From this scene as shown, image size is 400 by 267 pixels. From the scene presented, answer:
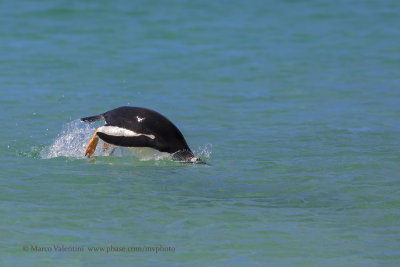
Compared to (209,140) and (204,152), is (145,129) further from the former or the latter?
(209,140)

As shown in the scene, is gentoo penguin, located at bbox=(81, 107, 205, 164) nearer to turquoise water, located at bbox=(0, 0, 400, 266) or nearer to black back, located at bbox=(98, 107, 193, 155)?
black back, located at bbox=(98, 107, 193, 155)

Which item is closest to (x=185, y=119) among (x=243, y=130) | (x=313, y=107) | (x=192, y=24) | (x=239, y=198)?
(x=243, y=130)

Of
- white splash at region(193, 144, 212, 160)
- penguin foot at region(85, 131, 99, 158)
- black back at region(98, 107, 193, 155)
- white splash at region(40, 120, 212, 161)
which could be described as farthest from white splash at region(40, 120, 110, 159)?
white splash at region(193, 144, 212, 160)

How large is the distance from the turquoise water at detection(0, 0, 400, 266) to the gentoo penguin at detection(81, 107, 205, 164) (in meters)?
0.21

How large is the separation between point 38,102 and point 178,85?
2.73 m

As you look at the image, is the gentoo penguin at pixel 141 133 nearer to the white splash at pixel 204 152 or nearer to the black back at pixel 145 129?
the black back at pixel 145 129

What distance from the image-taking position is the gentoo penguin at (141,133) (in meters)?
8.94

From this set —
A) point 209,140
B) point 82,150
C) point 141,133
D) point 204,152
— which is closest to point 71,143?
point 82,150

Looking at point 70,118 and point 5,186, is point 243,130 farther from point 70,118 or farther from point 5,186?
point 5,186

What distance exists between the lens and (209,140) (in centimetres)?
1066

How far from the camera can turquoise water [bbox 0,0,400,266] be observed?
21.9 feet

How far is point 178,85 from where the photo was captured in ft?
48.4

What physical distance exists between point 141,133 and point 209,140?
187cm

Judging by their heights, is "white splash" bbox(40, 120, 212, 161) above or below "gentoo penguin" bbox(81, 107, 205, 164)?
below
